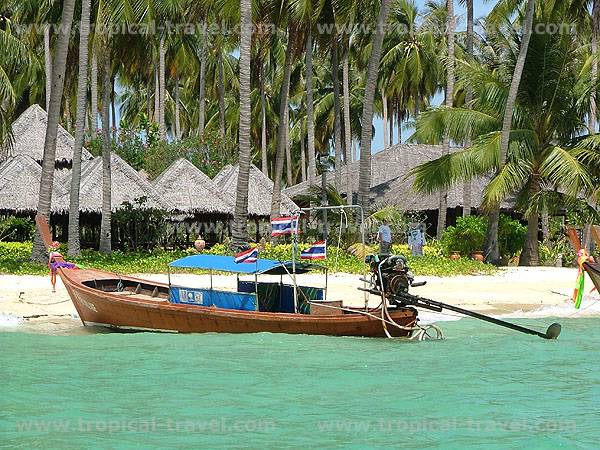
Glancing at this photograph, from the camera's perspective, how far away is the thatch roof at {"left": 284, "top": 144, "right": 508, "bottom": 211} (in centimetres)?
3762

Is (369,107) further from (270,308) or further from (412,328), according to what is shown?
(412,328)

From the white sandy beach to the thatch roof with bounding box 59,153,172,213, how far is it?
9286 mm

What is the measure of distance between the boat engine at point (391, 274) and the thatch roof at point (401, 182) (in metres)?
20.7

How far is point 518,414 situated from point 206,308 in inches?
248

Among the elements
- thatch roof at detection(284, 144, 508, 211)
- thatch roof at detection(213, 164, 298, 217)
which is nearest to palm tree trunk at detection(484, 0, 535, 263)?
thatch roof at detection(284, 144, 508, 211)

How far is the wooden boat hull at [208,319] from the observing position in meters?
15.7

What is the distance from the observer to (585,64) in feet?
97.5

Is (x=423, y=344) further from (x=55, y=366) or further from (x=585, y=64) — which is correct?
(x=585, y=64)

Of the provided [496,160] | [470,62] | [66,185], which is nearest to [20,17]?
[66,185]

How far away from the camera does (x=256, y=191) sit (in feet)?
122

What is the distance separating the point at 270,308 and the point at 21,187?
18.2m

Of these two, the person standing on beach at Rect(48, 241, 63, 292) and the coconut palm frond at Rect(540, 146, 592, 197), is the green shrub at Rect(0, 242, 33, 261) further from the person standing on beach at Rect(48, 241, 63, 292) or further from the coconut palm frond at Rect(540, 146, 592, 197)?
the coconut palm frond at Rect(540, 146, 592, 197)

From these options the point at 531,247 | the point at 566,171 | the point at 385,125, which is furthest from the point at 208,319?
the point at 385,125

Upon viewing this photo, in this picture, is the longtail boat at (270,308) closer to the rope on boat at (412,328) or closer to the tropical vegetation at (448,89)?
the rope on boat at (412,328)
